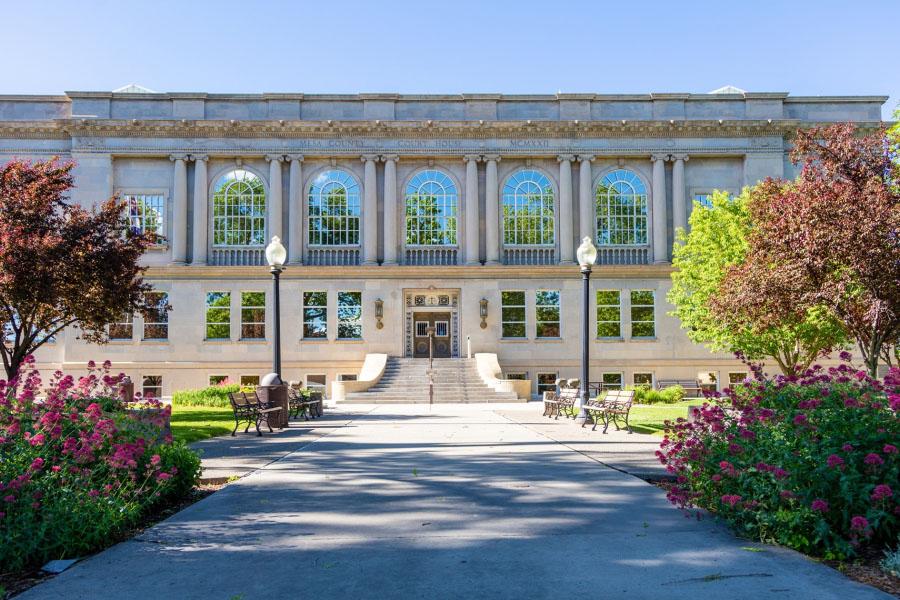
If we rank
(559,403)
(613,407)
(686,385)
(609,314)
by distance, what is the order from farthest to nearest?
(609,314), (686,385), (559,403), (613,407)

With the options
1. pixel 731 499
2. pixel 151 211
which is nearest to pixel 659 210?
pixel 151 211

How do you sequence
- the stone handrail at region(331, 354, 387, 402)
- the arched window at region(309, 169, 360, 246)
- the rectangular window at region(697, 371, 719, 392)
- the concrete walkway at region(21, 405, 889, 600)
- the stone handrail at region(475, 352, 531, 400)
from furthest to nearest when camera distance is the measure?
1. the arched window at region(309, 169, 360, 246)
2. the rectangular window at region(697, 371, 719, 392)
3. the stone handrail at region(475, 352, 531, 400)
4. the stone handrail at region(331, 354, 387, 402)
5. the concrete walkway at region(21, 405, 889, 600)

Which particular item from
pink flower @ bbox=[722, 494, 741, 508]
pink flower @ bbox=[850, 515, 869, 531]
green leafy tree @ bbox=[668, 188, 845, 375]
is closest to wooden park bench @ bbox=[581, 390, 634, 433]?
green leafy tree @ bbox=[668, 188, 845, 375]

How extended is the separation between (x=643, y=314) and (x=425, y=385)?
491 inches

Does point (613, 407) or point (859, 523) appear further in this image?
point (613, 407)

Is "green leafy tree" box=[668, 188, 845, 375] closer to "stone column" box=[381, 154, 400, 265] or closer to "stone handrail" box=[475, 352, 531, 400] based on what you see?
"stone handrail" box=[475, 352, 531, 400]

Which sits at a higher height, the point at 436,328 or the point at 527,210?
the point at 527,210

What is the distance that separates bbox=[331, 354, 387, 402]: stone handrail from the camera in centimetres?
3209

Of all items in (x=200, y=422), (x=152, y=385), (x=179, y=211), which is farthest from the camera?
(x=179, y=211)

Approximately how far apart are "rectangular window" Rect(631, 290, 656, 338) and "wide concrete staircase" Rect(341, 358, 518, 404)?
28.9 feet

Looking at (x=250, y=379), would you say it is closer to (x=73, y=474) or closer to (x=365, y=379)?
(x=365, y=379)

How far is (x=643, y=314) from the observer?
1481 inches

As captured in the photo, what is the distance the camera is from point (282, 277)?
37.8 meters

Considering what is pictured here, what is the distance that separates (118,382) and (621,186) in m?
32.3
